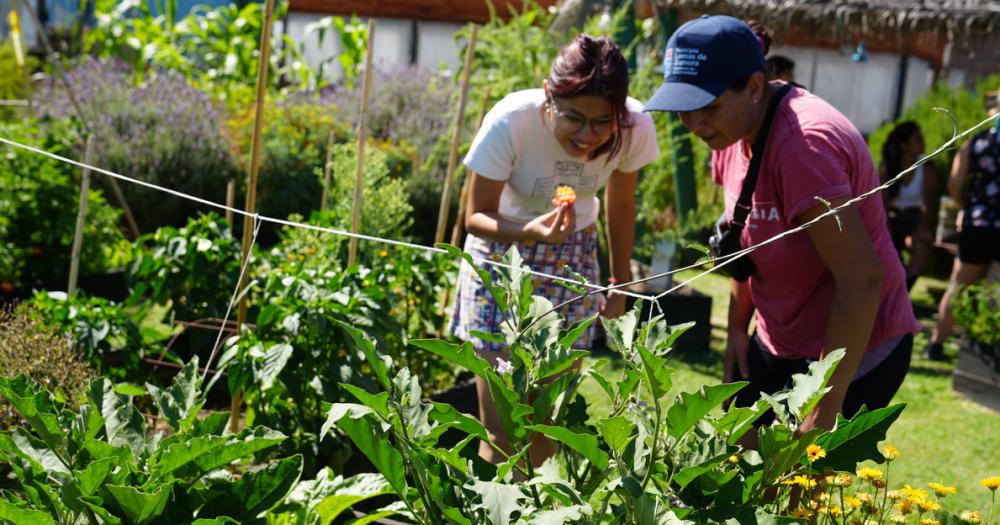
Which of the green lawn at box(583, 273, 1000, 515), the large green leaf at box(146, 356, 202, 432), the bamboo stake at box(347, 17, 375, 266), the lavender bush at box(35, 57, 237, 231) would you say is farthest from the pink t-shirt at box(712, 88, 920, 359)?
the lavender bush at box(35, 57, 237, 231)

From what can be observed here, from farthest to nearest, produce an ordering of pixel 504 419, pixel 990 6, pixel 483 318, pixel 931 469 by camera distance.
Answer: pixel 990 6 → pixel 931 469 → pixel 483 318 → pixel 504 419

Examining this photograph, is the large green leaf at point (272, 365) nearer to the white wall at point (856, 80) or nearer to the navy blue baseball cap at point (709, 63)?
the navy blue baseball cap at point (709, 63)

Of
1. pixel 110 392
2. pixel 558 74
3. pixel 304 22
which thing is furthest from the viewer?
pixel 304 22

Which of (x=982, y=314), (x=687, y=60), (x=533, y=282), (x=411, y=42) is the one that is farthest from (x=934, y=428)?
(x=411, y=42)

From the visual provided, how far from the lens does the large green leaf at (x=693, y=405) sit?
67.1 inches

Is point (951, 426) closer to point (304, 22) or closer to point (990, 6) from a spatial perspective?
point (990, 6)

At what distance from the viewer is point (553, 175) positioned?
3.08 metres

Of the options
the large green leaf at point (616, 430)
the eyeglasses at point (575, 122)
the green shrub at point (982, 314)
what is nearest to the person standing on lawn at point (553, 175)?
the eyeglasses at point (575, 122)

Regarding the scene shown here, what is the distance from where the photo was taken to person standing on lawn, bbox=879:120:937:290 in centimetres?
679

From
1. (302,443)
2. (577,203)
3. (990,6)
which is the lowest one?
(302,443)

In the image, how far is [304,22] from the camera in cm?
1580

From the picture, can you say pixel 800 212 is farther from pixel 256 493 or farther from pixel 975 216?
pixel 975 216

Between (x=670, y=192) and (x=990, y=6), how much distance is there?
2.92 m

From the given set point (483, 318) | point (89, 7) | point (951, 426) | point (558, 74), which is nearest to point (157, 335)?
point (483, 318)
